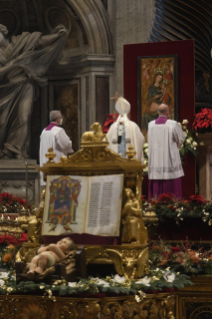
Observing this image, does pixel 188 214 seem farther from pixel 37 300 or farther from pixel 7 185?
pixel 7 185

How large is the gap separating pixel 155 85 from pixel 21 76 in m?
3.81

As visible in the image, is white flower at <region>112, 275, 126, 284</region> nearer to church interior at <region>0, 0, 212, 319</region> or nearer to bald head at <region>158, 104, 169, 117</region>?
church interior at <region>0, 0, 212, 319</region>

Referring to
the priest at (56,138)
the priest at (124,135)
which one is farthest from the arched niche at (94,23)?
the priest at (124,135)

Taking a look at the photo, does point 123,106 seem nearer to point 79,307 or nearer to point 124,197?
point 124,197

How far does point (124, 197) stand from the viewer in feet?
16.2

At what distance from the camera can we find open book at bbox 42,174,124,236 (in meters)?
4.92

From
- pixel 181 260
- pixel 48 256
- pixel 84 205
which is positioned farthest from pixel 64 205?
pixel 181 260

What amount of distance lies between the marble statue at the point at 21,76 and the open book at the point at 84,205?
26.9 feet

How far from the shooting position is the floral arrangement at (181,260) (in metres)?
6.26

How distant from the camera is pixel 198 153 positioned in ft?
32.2

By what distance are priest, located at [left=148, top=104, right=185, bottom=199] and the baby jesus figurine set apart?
4223 mm

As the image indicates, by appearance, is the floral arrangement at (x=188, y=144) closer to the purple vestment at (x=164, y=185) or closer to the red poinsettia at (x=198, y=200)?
the purple vestment at (x=164, y=185)

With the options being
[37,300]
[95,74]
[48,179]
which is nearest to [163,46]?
[95,74]

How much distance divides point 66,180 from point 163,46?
5.61 metres
